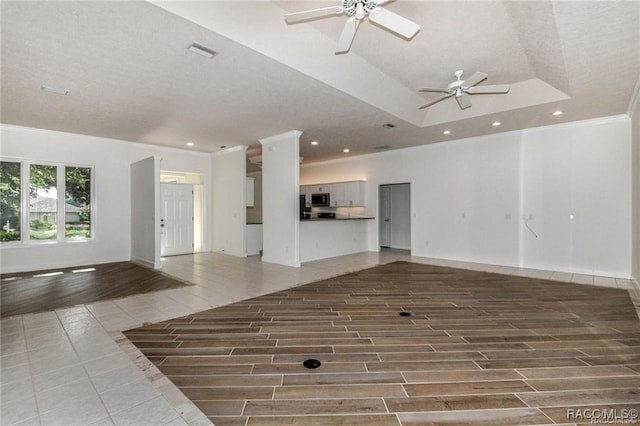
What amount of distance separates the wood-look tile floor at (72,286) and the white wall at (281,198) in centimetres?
220

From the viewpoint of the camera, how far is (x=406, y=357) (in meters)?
2.38

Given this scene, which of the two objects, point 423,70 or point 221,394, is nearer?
point 221,394

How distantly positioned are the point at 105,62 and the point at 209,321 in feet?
10.6

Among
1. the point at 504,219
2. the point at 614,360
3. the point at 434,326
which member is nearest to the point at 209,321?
the point at 434,326

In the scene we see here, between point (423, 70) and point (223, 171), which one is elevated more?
point (423, 70)

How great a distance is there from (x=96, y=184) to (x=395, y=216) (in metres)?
8.23

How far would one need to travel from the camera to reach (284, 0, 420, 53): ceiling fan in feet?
7.86

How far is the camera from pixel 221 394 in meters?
1.90

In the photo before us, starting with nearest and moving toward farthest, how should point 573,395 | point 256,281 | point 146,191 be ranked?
point 573,395 < point 256,281 < point 146,191

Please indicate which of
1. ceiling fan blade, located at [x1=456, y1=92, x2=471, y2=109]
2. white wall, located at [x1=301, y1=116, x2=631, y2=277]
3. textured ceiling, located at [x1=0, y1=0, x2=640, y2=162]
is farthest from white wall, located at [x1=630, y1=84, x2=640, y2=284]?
ceiling fan blade, located at [x1=456, y1=92, x2=471, y2=109]

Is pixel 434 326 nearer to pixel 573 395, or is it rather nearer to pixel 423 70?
pixel 573 395

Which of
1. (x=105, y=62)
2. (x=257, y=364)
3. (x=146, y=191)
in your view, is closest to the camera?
(x=257, y=364)

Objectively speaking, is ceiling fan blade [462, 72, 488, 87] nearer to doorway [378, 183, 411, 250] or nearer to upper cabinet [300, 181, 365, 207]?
upper cabinet [300, 181, 365, 207]

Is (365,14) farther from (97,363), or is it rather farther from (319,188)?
(319,188)
